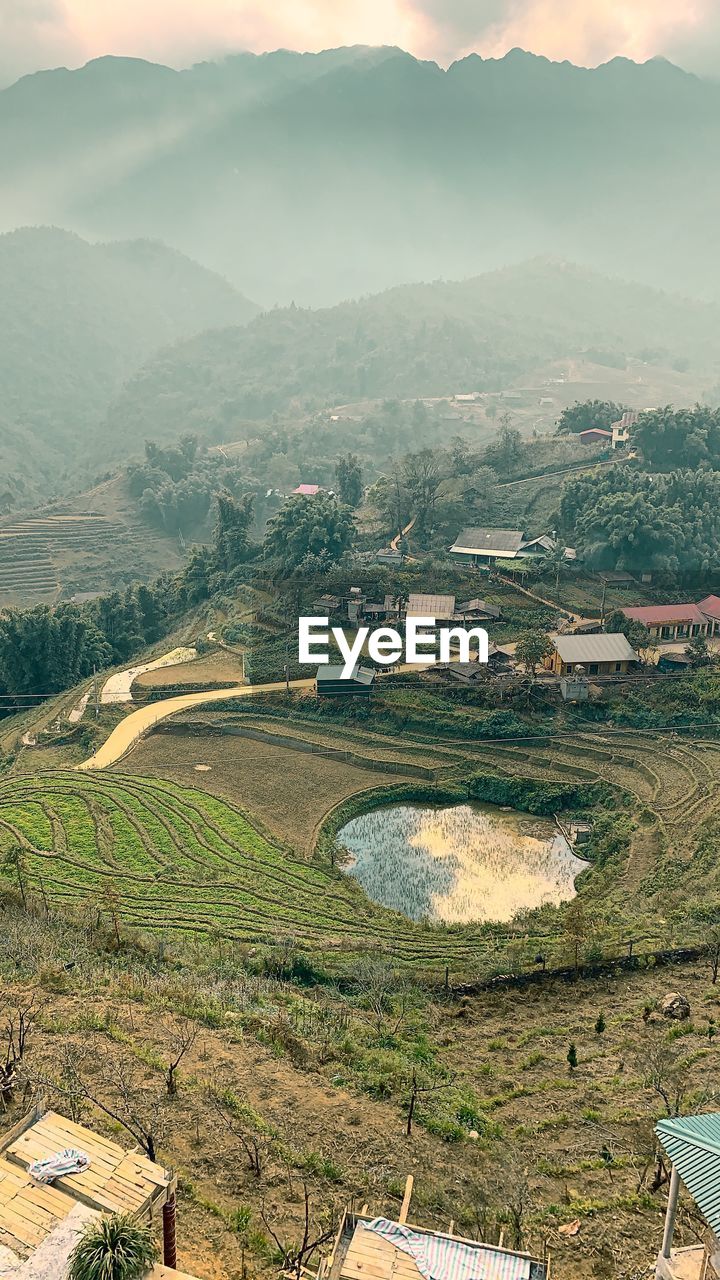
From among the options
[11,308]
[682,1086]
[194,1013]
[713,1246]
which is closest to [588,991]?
[682,1086]

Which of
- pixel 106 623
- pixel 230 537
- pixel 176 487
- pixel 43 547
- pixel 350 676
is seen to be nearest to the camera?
pixel 350 676

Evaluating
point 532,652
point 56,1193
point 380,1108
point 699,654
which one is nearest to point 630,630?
point 699,654

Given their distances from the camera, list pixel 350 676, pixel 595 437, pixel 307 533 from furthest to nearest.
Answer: pixel 595 437, pixel 307 533, pixel 350 676

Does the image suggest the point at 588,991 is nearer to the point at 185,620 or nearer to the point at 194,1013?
the point at 194,1013

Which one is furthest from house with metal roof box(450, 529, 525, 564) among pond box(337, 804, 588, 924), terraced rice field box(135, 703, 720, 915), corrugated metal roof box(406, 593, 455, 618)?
pond box(337, 804, 588, 924)

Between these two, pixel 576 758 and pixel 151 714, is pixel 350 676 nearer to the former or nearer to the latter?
pixel 151 714

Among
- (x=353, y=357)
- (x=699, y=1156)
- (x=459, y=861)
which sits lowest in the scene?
(x=459, y=861)
